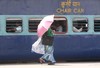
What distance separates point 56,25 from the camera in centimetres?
1606

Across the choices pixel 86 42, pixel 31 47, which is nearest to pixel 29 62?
pixel 31 47

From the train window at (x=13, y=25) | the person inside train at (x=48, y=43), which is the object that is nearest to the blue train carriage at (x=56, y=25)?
the train window at (x=13, y=25)

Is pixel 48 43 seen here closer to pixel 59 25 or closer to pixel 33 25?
pixel 33 25

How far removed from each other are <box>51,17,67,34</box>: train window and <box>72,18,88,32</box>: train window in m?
0.33

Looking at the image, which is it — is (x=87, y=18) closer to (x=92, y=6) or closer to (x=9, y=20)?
(x=92, y=6)

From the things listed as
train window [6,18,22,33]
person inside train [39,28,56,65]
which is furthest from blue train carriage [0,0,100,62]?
person inside train [39,28,56,65]

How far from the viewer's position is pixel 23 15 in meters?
15.8

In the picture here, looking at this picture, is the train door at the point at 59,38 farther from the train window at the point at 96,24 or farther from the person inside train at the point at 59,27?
the train window at the point at 96,24

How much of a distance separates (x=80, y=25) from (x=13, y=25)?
Result: 2.40 metres

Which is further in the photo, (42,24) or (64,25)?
(64,25)

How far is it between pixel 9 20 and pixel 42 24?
4.65 feet

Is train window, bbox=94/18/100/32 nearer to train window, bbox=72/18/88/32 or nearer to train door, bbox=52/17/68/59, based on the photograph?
train window, bbox=72/18/88/32

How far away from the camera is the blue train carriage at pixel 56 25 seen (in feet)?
51.4

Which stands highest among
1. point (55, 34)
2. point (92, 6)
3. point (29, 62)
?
point (92, 6)
